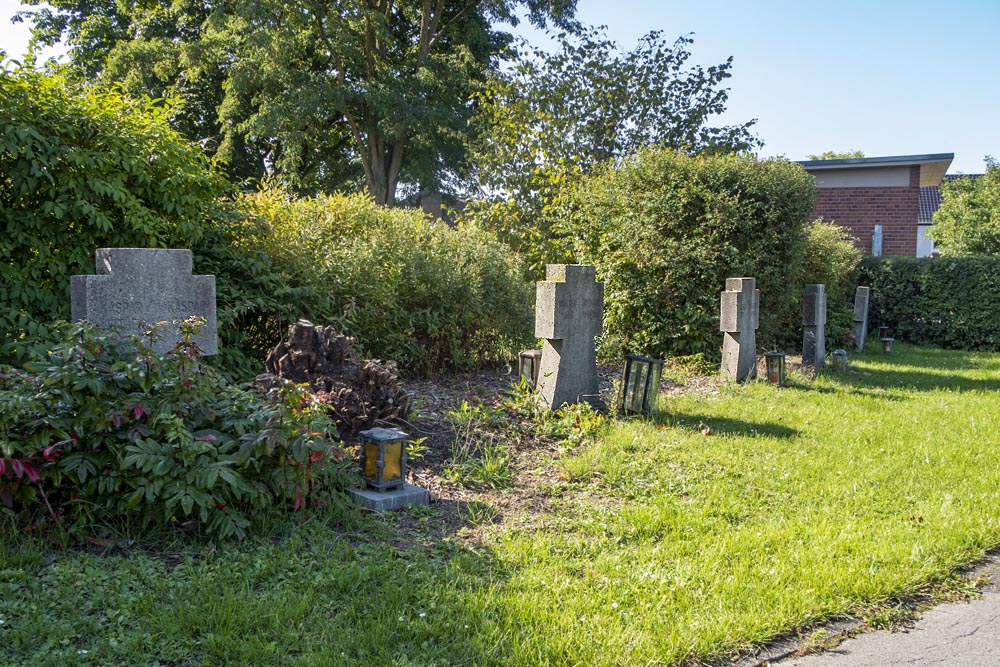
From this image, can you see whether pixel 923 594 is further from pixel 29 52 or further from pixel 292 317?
pixel 29 52

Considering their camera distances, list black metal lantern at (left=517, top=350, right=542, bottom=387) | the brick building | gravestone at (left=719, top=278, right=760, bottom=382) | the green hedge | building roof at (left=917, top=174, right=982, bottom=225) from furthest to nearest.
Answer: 1. building roof at (left=917, top=174, right=982, bottom=225)
2. the brick building
3. the green hedge
4. gravestone at (left=719, top=278, right=760, bottom=382)
5. black metal lantern at (left=517, top=350, right=542, bottom=387)

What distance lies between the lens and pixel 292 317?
21.5ft

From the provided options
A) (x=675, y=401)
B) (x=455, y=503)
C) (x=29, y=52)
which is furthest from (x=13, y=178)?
(x=675, y=401)

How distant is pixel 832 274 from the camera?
14.5 m

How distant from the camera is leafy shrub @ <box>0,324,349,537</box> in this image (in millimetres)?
3301

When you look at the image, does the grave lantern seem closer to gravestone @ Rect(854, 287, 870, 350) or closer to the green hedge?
gravestone @ Rect(854, 287, 870, 350)

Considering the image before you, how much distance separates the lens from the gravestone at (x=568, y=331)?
649 centimetres

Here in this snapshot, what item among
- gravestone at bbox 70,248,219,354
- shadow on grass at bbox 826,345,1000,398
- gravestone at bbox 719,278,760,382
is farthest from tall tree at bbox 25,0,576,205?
gravestone at bbox 70,248,219,354

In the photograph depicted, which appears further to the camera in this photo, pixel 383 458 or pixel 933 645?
pixel 383 458

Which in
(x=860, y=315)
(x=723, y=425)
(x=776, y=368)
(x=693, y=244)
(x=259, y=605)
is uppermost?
(x=693, y=244)

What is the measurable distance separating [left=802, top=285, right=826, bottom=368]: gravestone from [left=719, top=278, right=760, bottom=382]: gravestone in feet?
6.01

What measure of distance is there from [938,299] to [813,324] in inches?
284

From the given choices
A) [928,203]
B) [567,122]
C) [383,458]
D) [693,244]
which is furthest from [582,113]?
[928,203]

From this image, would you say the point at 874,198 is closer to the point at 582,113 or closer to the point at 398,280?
the point at 582,113
